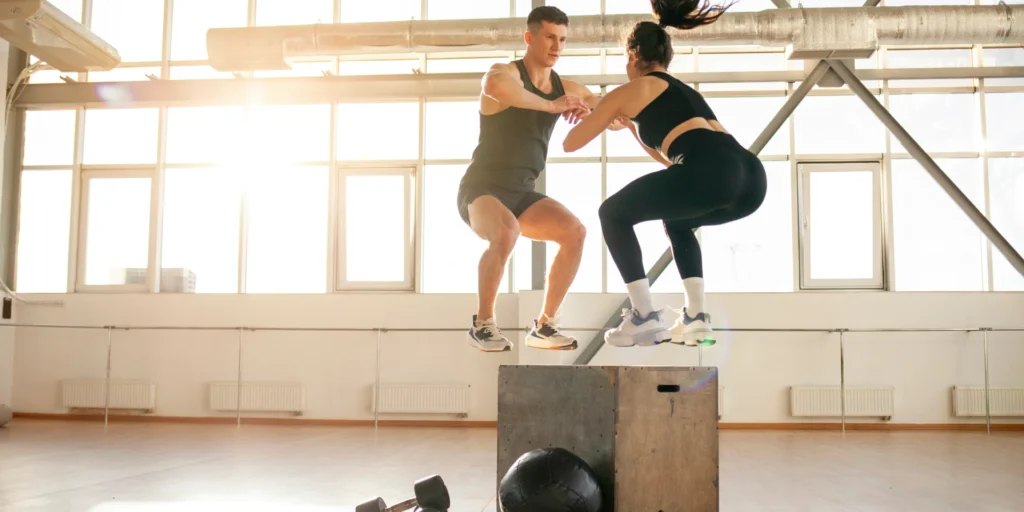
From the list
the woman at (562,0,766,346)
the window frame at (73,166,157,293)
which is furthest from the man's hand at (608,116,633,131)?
the window frame at (73,166,157,293)

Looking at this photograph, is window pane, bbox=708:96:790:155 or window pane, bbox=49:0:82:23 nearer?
window pane, bbox=708:96:790:155

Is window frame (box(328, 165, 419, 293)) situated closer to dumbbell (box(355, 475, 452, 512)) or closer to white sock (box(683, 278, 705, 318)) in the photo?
dumbbell (box(355, 475, 452, 512))

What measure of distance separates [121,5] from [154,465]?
25.6ft

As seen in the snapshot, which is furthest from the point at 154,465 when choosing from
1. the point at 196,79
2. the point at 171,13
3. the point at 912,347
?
the point at 912,347

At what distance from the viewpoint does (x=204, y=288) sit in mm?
10594

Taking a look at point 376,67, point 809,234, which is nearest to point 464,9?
point 376,67

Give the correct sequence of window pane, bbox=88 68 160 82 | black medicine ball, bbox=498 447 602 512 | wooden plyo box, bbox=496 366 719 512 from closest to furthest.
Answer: black medicine ball, bbox=498 447 602 512, wooden plyo box, bbox=496 366 719 512, window pane, bbox=88 68 160 82

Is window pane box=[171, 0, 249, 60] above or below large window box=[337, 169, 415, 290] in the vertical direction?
above

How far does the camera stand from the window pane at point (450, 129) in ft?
34.2

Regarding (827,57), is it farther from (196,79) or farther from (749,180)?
(196,79)

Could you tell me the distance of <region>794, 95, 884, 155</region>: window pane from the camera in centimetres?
1004

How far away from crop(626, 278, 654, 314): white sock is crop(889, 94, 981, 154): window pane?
8.06 meters

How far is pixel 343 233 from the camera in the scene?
10516 mm

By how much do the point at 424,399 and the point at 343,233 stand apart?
2.48 metres
